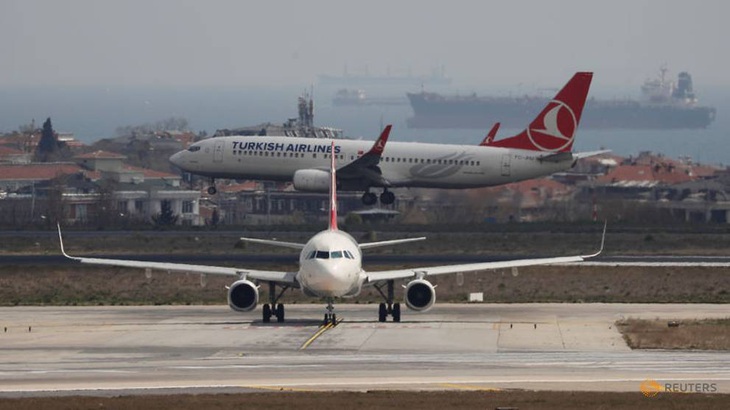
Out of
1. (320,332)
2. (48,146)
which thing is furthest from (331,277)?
(48,146)

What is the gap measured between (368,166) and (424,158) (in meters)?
3.40

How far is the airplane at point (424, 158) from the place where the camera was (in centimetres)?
8631

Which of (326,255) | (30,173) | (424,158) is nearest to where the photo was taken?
(326,255)

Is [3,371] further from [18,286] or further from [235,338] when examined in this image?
[18,286]

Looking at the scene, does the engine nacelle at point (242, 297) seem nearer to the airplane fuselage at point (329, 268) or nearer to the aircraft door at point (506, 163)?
the airplane fuselage at point (329, 268)

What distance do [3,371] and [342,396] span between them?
9.45 m

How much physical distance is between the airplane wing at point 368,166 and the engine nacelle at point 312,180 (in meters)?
1.12

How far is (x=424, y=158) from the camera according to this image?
286ft

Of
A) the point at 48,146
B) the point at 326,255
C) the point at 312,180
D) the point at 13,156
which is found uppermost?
the point at 312,180

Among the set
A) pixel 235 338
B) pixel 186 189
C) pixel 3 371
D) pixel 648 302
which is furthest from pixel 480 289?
pixel 186 189

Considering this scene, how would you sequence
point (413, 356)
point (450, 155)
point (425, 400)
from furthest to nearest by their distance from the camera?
point (450, 155) → point (413, 356) → point (425, 400)

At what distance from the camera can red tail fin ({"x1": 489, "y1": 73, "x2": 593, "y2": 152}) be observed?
3425 inches

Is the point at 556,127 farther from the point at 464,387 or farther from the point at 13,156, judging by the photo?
the point at 13,156

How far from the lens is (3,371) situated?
39.6 m
